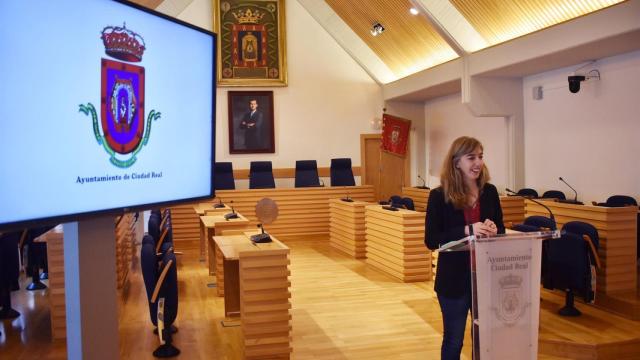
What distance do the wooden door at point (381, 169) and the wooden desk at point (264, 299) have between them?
9.19m

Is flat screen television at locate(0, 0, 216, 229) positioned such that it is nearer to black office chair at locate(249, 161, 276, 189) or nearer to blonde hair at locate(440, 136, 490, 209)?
blonde hair at locate(440, 136, 490, 209)

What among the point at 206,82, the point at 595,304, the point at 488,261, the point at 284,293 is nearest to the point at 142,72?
the point at 206,82

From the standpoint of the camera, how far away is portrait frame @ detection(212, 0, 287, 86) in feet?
39.8

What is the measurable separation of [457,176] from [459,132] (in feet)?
29.6

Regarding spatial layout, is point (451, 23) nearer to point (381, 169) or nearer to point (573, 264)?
point (573, 264)

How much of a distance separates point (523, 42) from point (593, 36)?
1.27 m

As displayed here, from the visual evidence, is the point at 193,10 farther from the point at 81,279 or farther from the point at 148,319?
the point at 81,279

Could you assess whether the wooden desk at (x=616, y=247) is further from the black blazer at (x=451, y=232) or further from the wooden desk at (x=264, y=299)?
the wooden desk at (x=264, y=299)

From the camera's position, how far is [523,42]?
7.70 meters

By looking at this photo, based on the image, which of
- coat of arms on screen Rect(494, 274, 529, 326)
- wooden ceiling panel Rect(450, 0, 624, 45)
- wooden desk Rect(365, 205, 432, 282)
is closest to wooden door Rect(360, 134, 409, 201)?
wooden ceiling panel Rect(450, 0, 624, 45)

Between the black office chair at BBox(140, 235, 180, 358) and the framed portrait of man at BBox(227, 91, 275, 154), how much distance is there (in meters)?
8.21

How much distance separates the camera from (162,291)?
4066 mm

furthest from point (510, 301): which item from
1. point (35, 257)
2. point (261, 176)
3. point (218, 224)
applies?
point (261, 176)

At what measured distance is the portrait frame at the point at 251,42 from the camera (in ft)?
39.8
